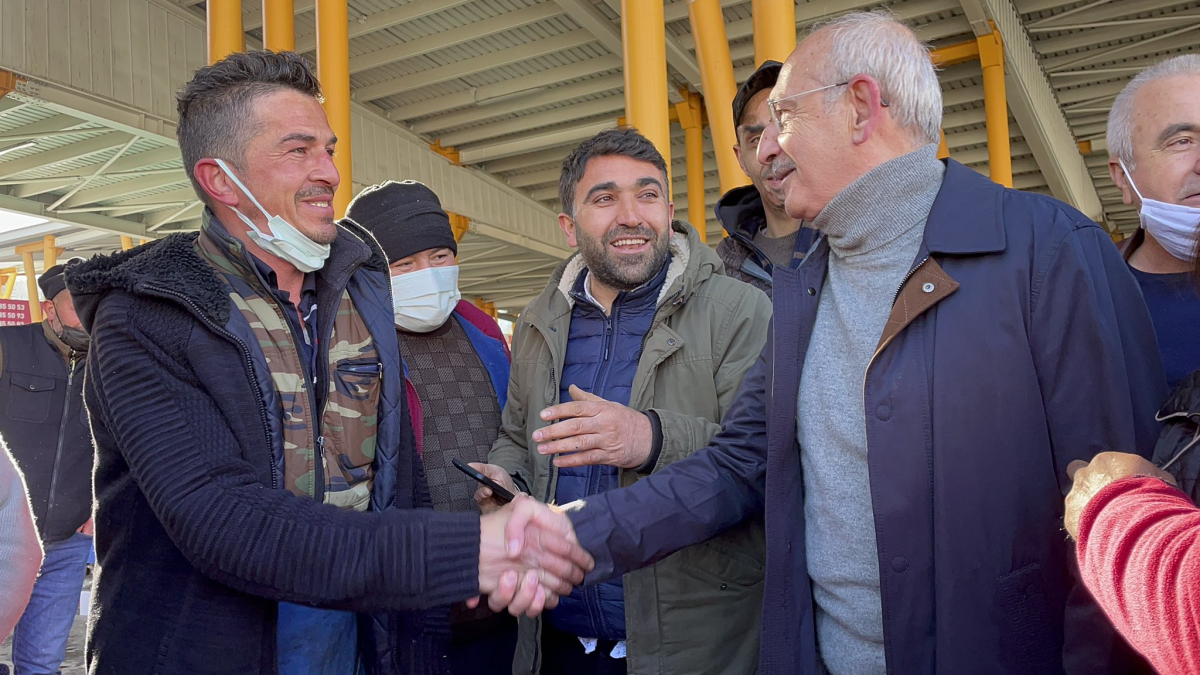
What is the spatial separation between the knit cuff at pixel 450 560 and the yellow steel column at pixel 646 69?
14.3 feet

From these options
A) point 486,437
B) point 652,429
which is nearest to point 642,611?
point 652,429

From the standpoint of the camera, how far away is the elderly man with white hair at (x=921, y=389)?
1474 millimetres

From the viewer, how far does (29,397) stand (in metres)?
5.00

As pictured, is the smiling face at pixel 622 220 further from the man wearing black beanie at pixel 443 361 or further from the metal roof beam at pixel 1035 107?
the metal roof beam at pixel 1035 107

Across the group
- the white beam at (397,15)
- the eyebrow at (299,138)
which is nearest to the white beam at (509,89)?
the white beam at (397,15)

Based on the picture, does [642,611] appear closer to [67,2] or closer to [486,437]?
[486,437]

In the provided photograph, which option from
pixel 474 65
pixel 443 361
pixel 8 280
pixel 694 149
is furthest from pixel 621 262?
pixel 8 280

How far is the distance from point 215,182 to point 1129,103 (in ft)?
8.50

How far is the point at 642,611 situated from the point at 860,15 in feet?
5.07

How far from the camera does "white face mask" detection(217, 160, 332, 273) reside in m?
2.04

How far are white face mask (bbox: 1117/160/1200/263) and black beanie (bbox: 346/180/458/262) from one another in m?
2.22

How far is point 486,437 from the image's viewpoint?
2885mm

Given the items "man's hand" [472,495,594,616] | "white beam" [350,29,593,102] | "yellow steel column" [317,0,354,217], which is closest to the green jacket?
"man's hand" [472,495,594,616]

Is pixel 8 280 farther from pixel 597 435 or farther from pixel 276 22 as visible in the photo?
pixel 597 435
